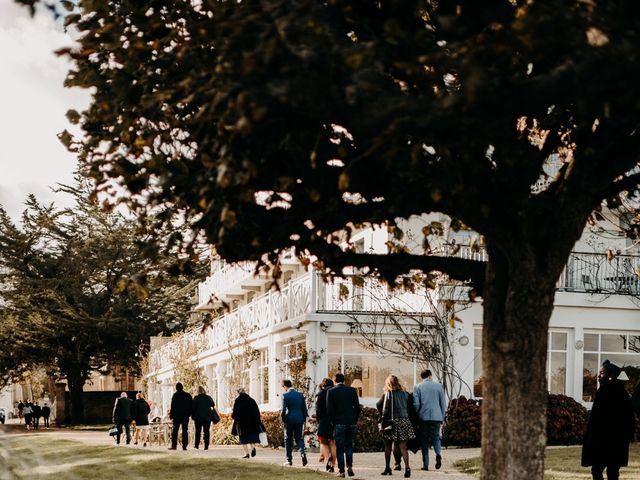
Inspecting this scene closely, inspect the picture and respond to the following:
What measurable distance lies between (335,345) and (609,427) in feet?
50.7

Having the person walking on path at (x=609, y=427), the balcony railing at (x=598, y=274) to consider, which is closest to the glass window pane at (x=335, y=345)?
the balcony railing at (x=598, y=274)

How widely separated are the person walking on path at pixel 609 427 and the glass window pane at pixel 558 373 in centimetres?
1624

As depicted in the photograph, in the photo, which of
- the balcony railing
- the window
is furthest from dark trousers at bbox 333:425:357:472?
the window

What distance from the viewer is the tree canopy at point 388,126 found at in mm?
7281

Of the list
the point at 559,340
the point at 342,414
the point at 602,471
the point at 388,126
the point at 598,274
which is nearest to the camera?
the point at 388,126

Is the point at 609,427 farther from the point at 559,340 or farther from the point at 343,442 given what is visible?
the point at 559,340

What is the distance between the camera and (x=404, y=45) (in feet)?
25.9

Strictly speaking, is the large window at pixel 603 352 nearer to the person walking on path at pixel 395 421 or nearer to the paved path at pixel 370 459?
the paved path at pixel 370 459

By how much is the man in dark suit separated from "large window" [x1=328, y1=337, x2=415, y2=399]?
989cm

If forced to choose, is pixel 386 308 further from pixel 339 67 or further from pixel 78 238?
pixel 78 238

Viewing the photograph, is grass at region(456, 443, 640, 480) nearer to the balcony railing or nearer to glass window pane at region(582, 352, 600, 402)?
glass window pane at region(582, 352, 600, 402)

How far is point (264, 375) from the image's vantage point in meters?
34.8

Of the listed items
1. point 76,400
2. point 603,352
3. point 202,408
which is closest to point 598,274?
point 603,352

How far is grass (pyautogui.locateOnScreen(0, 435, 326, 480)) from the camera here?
773 inches
